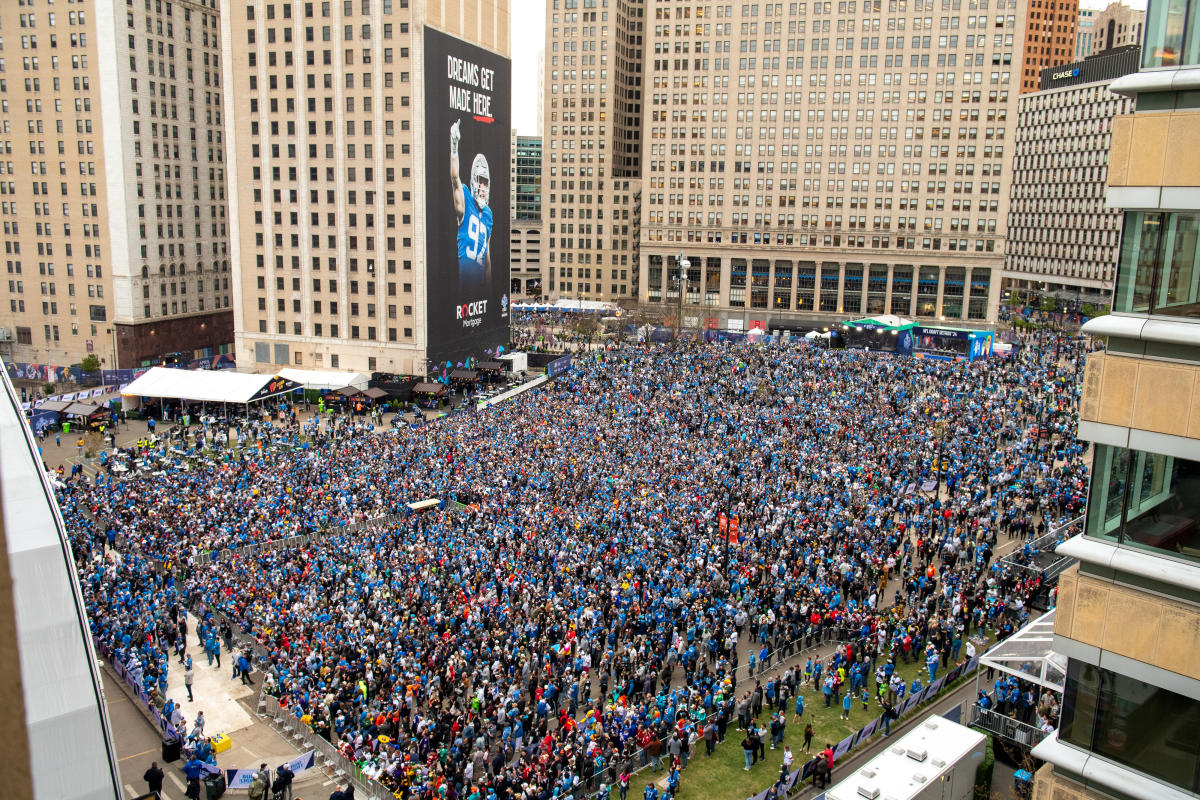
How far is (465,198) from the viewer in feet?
288

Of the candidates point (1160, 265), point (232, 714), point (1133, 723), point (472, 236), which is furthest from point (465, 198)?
point (1133, 723)

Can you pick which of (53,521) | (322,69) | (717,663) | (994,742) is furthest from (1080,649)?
(322,69)

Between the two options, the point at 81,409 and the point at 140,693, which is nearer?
the point at 140,693

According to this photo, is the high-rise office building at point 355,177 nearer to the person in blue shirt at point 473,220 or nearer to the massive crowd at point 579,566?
the person in blue shirt at point 473,220

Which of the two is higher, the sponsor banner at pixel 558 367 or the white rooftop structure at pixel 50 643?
the white rooftop structure at pixel 50 643

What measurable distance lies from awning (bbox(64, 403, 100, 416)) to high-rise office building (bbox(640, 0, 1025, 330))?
65381mm

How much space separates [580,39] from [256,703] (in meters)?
125

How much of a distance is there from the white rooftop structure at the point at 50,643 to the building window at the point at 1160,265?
11326mm

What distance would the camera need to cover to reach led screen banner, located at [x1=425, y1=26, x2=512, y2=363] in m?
82.2

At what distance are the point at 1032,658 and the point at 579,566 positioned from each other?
15365 mm

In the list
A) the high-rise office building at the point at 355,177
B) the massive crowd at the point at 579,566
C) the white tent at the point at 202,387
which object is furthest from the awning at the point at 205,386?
the high-rise office building at the point at 355,177

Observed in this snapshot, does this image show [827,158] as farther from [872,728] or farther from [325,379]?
[872,728]

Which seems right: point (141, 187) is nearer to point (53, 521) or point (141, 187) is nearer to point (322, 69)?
point (322, 69)

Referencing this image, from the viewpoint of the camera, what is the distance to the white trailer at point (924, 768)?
20.8 m
